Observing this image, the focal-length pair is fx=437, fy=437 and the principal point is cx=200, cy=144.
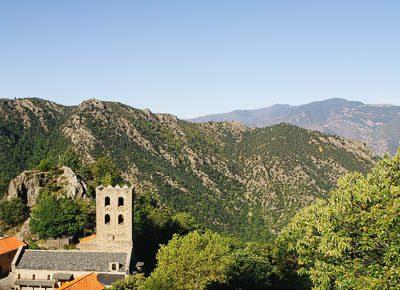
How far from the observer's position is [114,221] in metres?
57.1

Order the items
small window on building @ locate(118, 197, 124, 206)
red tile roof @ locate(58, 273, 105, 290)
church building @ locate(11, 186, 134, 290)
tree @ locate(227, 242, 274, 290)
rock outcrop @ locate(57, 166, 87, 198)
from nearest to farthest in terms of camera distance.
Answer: red tile roof @ locate(58, 273, 105, 290)
church building @ locate(11, 186, 134, 290)
small window on building @ locate(118, 197, 124, 206)
tree @ locate(227, 242, 274, 290)
rock outcrop @ locate(57, 166, 87, 198)

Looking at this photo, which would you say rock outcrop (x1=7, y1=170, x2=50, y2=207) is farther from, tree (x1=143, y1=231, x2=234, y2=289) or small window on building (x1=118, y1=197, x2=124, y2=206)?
tree (x1=143, y1=231, x2=234, y2=289)

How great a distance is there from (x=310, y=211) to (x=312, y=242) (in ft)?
9.22

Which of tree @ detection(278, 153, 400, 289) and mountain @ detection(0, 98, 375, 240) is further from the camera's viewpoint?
mountain @ detection(0, 98, 375, 240)

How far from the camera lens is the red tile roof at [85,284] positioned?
47531 mm

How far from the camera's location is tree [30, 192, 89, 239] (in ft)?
239

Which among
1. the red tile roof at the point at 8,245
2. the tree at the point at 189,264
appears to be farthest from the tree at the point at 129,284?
the red tile roof at the point at 8,245

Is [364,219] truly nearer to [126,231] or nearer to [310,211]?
[310,211]

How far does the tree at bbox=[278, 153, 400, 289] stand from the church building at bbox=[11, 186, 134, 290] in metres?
30.9

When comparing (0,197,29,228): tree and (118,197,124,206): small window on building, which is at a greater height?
(118,197,124,206): small window on building

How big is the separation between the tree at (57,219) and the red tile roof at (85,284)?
79.2 feet

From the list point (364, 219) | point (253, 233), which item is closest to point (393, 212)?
point (364, 219)

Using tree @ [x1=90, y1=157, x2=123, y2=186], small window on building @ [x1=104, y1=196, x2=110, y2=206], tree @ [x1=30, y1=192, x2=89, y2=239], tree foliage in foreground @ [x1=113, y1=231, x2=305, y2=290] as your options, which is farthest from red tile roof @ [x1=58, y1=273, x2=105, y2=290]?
tree @ [x1=90, y1=157, x2=123, y2=186]

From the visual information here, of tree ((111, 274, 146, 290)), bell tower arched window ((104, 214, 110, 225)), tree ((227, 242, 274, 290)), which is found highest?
bell tower arched window ((104, 214, 110, 225))
